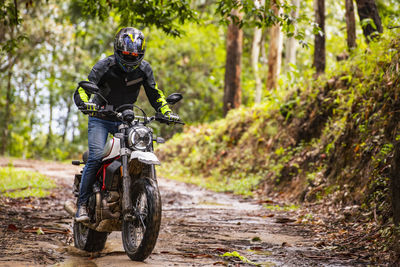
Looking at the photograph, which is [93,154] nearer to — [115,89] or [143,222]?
[115,89]

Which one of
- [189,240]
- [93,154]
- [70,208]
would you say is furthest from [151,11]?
[189,240]

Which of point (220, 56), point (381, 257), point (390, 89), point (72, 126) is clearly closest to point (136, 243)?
point (381, 257)

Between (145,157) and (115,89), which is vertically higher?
(115,89)

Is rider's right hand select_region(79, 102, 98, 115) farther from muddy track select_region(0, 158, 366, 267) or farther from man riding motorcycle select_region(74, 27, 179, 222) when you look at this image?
muddy track select_region(0, 158, 366, 267)

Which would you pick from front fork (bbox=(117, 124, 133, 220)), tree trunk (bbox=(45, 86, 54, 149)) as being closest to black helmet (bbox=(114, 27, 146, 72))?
front fork (bbox=(117, 124, 133, 220))

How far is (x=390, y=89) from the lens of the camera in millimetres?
8125

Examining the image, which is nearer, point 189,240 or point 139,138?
point 139,138

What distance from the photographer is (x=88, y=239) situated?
574 centimetres

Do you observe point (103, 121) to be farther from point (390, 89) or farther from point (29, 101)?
point (29, 101)

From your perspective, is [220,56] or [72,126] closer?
[220,56]

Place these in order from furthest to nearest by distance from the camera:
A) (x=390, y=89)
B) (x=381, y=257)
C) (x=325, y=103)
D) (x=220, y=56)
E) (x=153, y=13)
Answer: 1. (x=220, y=56)
2. (x=325, y=103)
3. (x=153, y=13)
4. (x=390, y=89)
5. (x=381, y=257)

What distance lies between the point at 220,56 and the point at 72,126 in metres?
14.0

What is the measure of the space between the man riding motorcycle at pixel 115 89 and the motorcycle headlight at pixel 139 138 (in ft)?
1.80

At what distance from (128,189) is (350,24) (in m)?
8.63
